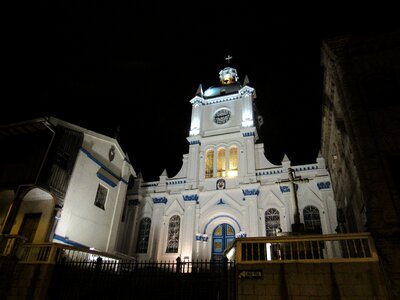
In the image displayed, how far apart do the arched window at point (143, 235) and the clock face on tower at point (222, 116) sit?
1140cm

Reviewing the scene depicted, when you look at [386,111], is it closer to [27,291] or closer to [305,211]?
[305,211]

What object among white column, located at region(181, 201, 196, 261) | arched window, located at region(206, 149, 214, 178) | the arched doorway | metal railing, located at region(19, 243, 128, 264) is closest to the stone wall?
metal railing, located at region(19, 243, 128, 264)

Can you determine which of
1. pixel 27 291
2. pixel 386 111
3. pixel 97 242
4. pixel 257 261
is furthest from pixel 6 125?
pixel 386 111

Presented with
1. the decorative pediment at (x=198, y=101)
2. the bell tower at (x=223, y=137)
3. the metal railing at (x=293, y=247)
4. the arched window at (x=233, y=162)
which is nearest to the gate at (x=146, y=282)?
the metal railing at (x=293, y=247)

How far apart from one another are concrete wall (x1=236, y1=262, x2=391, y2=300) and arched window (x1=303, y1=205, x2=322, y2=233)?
11.9 m

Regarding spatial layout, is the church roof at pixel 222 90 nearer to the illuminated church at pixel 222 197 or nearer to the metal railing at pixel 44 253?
the illuminated church at pixel 222 197

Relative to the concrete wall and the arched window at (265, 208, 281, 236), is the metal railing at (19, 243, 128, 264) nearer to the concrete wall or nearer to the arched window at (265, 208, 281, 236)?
the concrete wall

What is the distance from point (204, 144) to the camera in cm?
2620

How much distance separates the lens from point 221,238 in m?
22.0

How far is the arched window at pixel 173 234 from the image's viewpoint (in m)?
22.3

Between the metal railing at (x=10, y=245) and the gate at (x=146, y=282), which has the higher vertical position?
the metal railing at (x=10, y=245)

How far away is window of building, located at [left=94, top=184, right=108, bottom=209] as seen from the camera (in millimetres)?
20327

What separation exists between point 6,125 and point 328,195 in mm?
22798

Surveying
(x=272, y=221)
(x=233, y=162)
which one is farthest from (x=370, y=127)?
(x=233, y=162)
